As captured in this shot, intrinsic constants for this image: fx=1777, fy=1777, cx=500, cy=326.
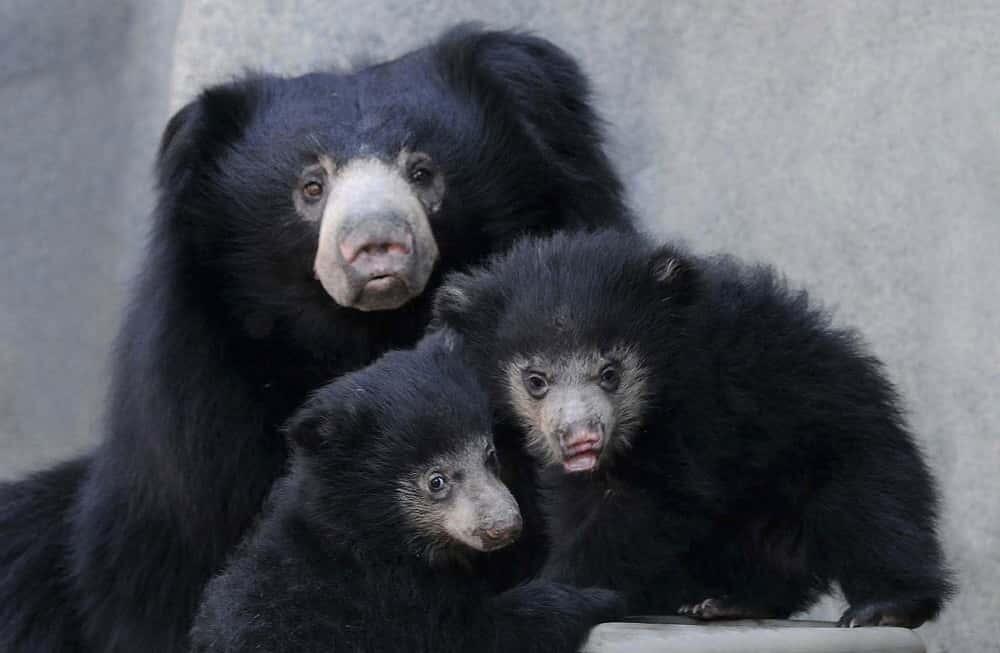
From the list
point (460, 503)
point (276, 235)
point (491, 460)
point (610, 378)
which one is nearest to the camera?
point (460, 503)

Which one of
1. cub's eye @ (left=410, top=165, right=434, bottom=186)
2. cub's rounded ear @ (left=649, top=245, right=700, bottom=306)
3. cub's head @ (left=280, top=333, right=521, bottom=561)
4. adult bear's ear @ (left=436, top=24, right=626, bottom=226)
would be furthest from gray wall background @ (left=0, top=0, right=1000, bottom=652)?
cub's head @ (left=280, top=333, right=521, bottom=561)

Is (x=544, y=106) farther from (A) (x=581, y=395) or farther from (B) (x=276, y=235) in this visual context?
(A) (x=581, y=395)

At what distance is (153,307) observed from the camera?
466 centimetres

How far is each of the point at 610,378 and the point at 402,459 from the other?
19.6 inches

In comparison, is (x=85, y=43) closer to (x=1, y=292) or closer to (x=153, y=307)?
(x=1, y=292)

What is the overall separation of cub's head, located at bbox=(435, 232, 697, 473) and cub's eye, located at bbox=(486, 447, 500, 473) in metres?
0.14

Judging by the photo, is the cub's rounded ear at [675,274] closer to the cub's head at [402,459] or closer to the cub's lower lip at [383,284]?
the cub's head at [402,459]

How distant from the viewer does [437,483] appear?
3697mm

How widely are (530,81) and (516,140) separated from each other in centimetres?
16

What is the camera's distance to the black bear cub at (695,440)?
3.82 meters

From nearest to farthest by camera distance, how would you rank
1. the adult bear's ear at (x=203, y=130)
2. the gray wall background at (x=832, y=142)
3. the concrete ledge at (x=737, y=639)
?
the concrete ledge at (x=737, y=639) → the adult bear's ear at (x=203, y=130) → the gray wall background at (x=832, y=142)

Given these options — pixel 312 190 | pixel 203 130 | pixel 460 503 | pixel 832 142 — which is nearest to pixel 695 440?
pixel 460 503

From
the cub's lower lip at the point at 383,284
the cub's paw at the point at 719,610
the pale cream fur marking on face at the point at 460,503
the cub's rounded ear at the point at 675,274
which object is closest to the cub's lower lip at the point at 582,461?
the pale cream fur marking on face at the point at 460,503

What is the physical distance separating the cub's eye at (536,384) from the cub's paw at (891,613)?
0.80 meters
